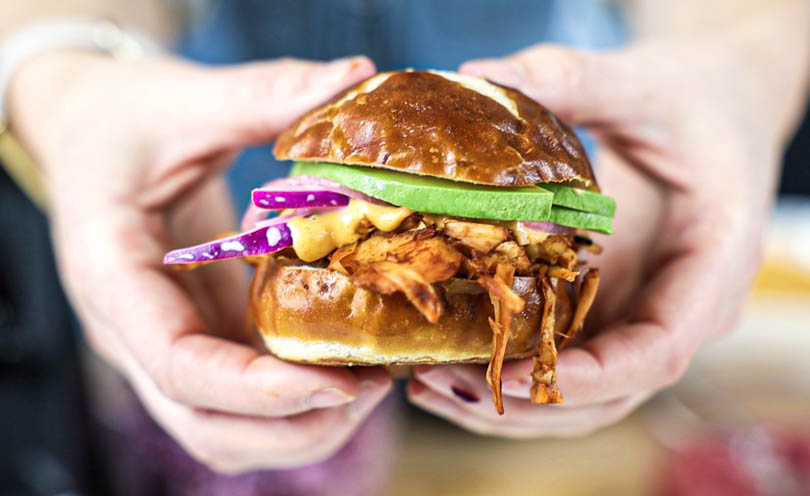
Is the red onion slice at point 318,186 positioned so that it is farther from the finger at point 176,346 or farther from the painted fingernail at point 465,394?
the painted fingernail at point 465,394

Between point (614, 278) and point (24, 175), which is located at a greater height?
point (614, 278)

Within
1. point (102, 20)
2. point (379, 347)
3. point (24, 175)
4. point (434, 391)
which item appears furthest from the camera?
point (24, 175)

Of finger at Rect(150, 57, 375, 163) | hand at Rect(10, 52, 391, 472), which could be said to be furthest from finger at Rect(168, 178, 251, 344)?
finger at Rect(150, 57, 375, 163)

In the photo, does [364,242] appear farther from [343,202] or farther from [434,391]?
[434,391]

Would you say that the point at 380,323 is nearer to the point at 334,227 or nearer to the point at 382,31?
the point at 334,227

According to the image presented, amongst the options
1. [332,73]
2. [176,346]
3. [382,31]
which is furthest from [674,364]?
[382,31]

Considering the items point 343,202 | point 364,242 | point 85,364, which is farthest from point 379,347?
point 85,364

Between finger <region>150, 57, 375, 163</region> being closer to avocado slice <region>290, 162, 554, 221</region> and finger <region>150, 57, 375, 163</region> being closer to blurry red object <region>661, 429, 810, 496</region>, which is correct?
avocado slice <region>290, 162, 554, 221</region>
